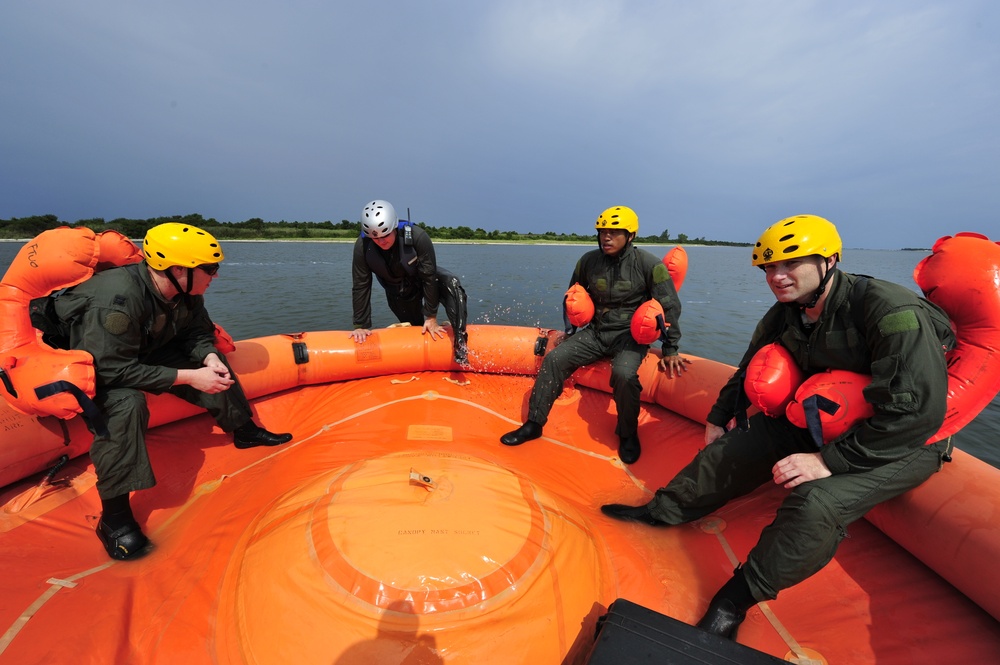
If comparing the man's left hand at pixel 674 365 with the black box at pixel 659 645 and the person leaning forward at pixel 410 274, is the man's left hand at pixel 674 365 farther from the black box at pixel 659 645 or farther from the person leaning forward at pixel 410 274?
the black box at pixel 659 645

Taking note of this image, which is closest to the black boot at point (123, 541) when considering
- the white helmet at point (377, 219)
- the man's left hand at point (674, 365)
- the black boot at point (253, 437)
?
the black boot at point (253, 437)

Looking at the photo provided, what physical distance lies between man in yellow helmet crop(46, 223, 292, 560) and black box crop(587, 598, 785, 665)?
7.42 ft

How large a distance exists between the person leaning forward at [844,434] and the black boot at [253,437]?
2.89m

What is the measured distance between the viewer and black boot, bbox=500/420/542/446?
10.5 ft

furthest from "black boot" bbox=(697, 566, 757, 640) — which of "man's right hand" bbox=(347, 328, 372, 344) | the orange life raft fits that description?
"man's right hand" bbox=(347, 328, 372, 344)

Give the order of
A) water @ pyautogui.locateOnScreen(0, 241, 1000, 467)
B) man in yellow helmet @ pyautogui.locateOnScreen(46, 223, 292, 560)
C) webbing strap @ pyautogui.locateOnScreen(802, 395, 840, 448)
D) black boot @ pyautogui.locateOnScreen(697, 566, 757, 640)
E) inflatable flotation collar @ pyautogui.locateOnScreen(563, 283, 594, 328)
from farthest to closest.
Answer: water @ pyautogui.locateOnScreen(0, 241, 1000, 467), inflatable flotation collar @ pyautogui.locateOnScreen(563, 283, 594, 328), man in yellow helmet @ pyautogui.locateOnScreen(46, 223, 292, 560), webbing strap @ pyautogui.locateOnScreen(802, 395, 840, 448), black boot @ pyautogui.locateOnScreen(697, 566, 757, 640)

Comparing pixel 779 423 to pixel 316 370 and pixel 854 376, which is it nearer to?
pixel 854 376

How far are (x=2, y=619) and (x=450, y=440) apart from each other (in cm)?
220

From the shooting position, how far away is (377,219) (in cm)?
368

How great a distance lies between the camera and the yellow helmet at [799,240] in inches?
73.8

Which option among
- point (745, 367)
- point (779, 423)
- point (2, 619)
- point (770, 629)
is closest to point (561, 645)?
point (770, 629)

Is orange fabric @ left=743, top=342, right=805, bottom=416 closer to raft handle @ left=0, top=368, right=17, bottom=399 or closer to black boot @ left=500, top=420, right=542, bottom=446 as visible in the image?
black boot @ left=500, top=420, right=542, bottom=446

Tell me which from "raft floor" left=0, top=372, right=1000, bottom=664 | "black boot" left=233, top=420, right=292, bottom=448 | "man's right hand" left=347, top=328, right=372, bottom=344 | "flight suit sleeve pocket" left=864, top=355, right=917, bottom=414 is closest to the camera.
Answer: "raft floor" left=0, top=372, right=1000, bottom=664

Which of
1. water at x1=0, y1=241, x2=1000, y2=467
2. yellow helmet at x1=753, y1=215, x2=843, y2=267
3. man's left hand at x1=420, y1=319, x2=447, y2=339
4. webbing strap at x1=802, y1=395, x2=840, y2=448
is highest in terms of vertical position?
yellow helmet at x1=753, y1=215, x2=843, y2=267
